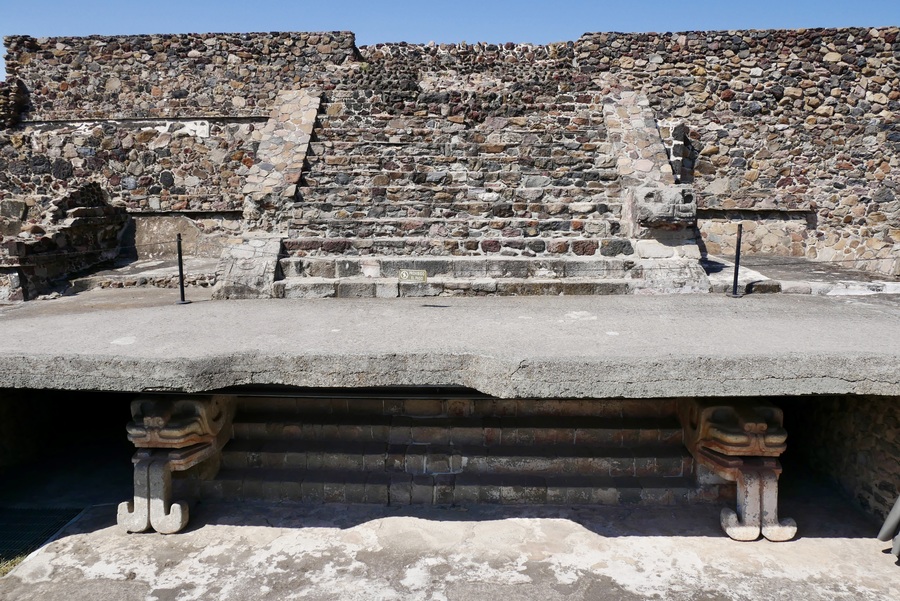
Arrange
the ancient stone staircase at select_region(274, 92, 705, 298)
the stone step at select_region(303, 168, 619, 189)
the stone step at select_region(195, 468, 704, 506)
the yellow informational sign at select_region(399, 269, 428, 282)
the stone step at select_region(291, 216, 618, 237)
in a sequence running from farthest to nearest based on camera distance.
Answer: the stone step at select_region(303, 168, 619, 189)
the stone step at select_region(291, 216, 618, 237)
the ancient stone staircase at select_region(274, 92, 705, 298)
the yellow informational sign at select_region(399, 269, 428, 282)
the stone step at select_region(195, 468, 704, 506)

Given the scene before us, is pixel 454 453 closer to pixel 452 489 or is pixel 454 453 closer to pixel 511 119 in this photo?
pixel 452 489

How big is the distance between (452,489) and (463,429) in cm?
45

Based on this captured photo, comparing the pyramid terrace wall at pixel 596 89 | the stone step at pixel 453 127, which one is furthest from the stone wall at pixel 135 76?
the stone step at pixel 453 127

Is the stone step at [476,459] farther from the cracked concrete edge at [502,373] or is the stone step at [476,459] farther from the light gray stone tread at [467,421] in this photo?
the cracked concrete edge at [502,373]

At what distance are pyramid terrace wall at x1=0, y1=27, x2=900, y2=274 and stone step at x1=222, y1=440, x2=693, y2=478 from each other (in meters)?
6.12

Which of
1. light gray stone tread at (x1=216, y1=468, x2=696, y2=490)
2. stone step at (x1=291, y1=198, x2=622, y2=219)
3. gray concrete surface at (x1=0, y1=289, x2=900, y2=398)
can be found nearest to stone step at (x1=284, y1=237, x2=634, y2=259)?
stone step at (x1=291, y1=198, x2=622, y2=219)

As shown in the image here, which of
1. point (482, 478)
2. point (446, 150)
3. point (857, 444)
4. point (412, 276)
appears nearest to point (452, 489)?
point (482, 478)

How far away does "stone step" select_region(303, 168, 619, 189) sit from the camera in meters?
7.30

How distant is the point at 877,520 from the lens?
12.5 feet

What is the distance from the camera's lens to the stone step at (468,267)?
19.6ft

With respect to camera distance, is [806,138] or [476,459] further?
[806,138]

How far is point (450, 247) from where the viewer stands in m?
6.37

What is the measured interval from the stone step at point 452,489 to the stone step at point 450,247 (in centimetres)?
288

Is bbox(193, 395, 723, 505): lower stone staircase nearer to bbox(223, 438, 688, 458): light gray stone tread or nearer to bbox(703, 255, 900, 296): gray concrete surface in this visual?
bbox(223, 438, 688, 458): light gray stone tread
